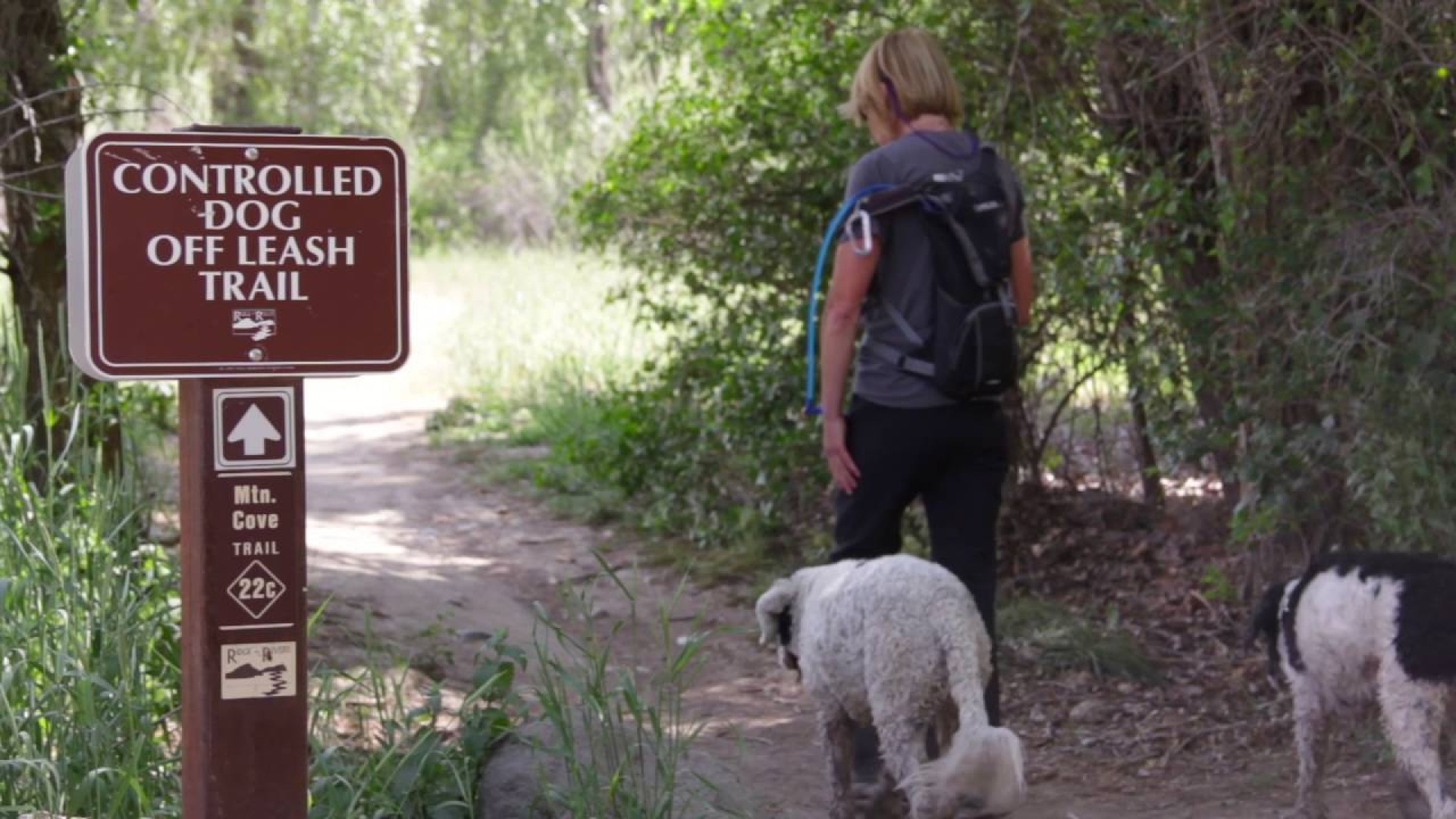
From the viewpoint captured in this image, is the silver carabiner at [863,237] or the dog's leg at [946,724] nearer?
the dog's leg at [946,724]

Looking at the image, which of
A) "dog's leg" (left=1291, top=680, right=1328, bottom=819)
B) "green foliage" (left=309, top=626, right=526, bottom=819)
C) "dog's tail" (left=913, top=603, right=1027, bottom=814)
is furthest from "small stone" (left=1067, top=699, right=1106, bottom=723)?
"green foliage" (left=309, top=626, right=526, bottom=819)

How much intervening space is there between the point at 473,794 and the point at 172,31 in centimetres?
2020

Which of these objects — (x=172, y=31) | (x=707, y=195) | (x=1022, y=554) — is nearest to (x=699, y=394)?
(x=707, y=195)

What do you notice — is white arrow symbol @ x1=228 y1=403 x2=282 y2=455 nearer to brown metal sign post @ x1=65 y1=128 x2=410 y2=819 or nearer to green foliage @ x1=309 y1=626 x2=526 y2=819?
brown metal sign post @ x1=65 y1=128 x2=410 y2=819

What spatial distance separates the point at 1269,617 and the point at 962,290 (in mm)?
1201

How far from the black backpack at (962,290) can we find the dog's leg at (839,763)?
89 cm

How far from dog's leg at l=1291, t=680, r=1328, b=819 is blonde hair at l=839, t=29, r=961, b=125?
1.75 meters

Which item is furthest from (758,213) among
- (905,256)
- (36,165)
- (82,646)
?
(82,646)

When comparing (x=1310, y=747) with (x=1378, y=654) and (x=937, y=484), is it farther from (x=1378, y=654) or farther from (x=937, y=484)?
(x=937, y=484)

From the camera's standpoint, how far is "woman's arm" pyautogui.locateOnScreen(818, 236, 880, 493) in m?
4.48

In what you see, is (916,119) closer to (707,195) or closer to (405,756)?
(405,756)

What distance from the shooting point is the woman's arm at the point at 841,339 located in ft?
14.7

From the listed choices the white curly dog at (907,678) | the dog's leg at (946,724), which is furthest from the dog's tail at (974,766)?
the dog's leg at (946,724)

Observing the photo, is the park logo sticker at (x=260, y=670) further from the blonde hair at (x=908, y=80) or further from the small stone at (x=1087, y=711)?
the small stone at (x=1087, y=711)
